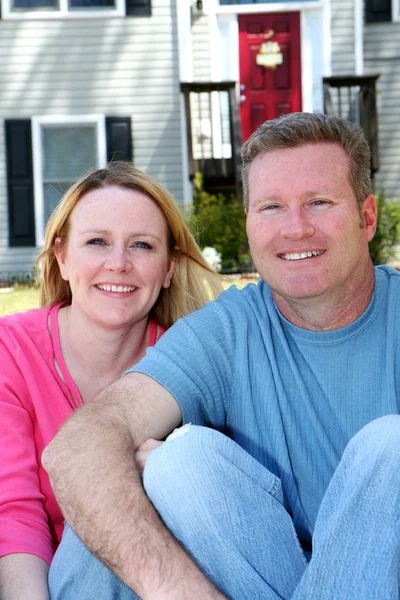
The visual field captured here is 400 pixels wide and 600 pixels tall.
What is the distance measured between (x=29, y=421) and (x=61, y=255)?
2.24ft

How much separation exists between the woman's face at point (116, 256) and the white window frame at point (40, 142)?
8431 millimetres

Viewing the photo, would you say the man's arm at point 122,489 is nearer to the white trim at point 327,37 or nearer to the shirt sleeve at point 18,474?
the shirt sleeve at point 18,474

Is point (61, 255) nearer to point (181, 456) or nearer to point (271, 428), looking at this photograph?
point (271, 428)

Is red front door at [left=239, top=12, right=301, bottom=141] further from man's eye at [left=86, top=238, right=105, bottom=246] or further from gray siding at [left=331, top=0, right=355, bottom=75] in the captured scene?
man's eye at [left=86, top=238, right=105, bottom=246]

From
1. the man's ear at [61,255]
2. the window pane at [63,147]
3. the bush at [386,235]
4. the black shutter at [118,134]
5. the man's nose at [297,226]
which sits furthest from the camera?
the window pane at [63,147]

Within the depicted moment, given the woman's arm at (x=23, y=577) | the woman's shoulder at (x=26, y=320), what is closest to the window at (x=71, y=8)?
the woman's shoulder at (x=26, y=320)

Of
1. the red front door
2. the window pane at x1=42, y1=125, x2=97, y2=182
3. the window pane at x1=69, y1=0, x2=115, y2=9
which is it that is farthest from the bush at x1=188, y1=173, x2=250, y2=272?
the window pane at x1=69, y1=0, x2=115, y2=9

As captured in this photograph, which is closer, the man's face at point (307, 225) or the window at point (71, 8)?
the man's face at point (307, 225)

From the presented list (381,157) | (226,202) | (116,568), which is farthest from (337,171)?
(381,157)

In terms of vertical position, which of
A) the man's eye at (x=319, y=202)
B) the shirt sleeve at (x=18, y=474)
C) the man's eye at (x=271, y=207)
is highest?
the man's eye at (x=319, y=202)

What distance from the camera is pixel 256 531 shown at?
1979mm

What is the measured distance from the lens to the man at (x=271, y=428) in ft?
6.12

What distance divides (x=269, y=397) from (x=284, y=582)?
23.6 inches

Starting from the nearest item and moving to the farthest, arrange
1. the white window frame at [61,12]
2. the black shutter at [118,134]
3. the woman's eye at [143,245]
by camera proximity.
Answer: the woman's eye at [143,245] < the white window frame at [61,12] < the black shutter at [118,134]
